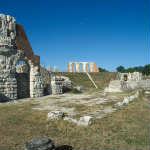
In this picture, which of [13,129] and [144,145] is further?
[13,129]

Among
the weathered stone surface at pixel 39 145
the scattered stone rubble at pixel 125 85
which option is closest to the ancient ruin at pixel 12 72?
the scattered stone rubble at pixel 125 85

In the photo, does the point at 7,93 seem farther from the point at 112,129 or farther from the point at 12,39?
the point at 112,129

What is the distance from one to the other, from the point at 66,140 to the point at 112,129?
186 centimetres

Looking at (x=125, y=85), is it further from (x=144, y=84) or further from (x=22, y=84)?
(x=22, y=84)

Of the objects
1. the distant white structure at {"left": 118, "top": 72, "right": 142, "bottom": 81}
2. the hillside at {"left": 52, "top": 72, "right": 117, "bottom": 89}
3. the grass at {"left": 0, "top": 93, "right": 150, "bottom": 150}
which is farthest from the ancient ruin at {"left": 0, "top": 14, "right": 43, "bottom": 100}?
the distant white structure at {"left": 118, "top": 72, "right": 142, "bottom": 81}

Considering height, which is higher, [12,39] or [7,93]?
[12,39]

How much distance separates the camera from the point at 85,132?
595 centimetres

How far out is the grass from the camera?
16.3 ft

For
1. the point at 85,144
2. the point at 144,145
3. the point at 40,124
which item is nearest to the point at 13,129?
the point at 40,124

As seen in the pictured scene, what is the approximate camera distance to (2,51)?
14.5 m

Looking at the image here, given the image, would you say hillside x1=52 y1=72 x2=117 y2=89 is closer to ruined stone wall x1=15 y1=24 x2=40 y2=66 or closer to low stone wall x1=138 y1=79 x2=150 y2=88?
ruined stone wall x1=15 y1=24 x2=40 y2=66

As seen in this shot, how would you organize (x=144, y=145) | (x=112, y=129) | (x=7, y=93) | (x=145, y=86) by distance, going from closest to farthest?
(x=144, y=145) → (x=112, y=129) → (x=7, y=93) → (x=145, y=86)

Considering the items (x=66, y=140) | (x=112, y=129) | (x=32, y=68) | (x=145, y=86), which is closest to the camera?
(x=66, y=140)

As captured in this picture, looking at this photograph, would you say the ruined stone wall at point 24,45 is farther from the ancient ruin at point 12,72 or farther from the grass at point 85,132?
the grass at point 85,132
